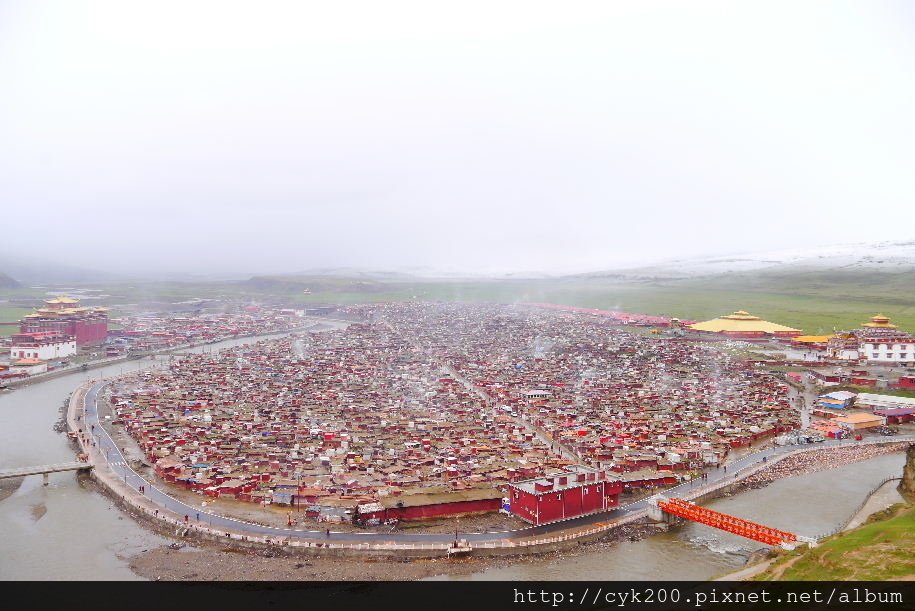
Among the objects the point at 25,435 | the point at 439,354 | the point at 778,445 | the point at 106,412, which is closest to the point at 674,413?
the point at 778,445

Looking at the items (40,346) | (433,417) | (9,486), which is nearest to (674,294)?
(433,417)

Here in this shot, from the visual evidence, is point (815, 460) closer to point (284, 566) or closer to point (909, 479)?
point (909, 479)

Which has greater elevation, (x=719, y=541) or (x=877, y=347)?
(x=877, y=347)

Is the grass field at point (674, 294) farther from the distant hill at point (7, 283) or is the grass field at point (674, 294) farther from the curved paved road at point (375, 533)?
the curved paved road at point (375, 533)

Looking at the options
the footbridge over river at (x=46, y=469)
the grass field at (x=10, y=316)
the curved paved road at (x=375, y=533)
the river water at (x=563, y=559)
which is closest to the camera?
the river water at (x=563, y=559)

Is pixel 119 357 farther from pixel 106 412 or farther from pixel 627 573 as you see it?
pixel 627 573

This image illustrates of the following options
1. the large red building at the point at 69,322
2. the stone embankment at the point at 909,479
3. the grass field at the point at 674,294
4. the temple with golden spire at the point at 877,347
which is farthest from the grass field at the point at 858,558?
the large red building at the point at 69,322
